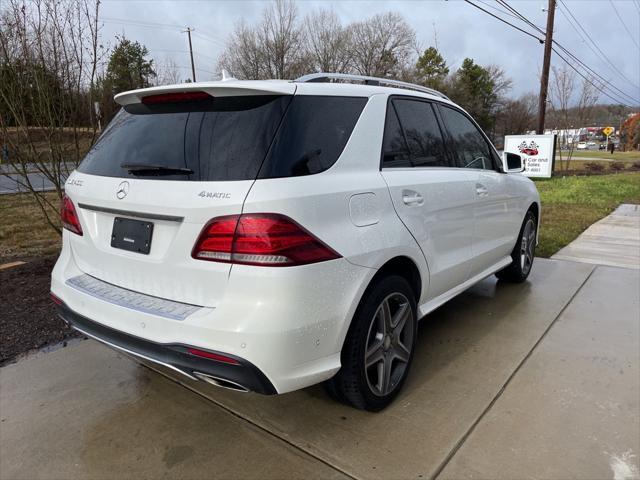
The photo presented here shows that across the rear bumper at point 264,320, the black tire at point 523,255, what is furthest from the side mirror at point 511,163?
the rear bumper at point 264,320

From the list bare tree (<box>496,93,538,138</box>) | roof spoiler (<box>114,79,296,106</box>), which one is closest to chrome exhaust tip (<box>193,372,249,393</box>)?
roof spoiler (<box>114,79,296,106</box>)

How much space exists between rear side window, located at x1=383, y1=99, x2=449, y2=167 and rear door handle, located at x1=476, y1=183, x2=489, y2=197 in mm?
416

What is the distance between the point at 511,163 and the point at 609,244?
3.60m

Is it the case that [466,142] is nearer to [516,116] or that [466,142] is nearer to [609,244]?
[609,244]

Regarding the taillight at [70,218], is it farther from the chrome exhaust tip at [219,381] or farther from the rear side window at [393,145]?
the rear side window at [393,145]

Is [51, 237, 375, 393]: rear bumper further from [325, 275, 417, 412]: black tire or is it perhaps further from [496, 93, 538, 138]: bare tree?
[496, 93, 538, 138]: bare tree

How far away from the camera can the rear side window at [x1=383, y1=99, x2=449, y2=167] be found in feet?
9.29

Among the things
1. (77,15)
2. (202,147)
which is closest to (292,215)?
(202,147)

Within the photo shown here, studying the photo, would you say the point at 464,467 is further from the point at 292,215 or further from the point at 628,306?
the point at 628,306

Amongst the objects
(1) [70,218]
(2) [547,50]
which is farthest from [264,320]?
(2) [547,50]

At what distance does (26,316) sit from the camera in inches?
158

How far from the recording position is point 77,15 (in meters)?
5.03

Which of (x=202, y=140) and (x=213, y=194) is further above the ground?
(x=202, y=140)

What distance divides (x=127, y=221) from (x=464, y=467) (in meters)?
2.01
